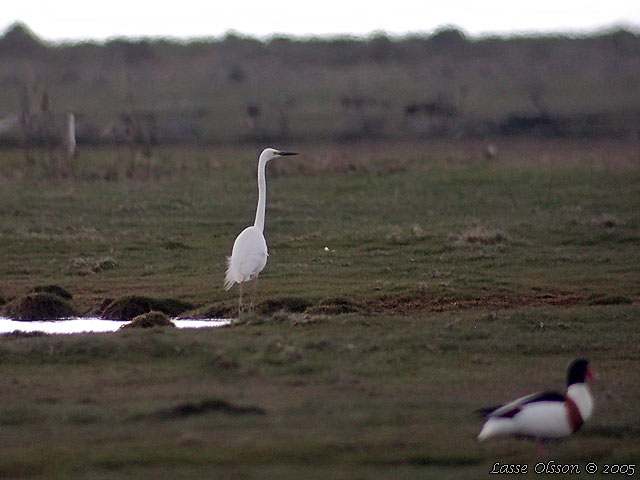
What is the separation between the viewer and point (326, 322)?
11203 mm

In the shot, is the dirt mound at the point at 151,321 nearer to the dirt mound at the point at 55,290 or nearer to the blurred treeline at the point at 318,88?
the dirt mound at the point at 55,290

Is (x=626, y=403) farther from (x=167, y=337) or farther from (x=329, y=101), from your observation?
(x=329, y=101)

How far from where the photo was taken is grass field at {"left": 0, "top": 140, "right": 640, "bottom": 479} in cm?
671

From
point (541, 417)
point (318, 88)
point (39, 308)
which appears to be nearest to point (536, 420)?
point (541, 417)

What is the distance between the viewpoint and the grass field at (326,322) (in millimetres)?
6707

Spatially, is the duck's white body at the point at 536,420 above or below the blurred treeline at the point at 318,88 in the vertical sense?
below

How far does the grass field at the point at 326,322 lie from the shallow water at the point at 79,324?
A: 59 cm

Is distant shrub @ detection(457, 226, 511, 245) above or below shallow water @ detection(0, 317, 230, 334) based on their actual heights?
above

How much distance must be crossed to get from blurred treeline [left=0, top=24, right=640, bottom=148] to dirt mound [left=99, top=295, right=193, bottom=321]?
17042 millimetres

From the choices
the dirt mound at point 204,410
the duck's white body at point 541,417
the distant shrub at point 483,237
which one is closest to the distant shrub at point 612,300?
the distant shrub at point 483,237

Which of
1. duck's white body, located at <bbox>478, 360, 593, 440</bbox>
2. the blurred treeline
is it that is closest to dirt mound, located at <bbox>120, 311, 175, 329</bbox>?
duck's white body, located at <bbox>478, 360, 593, 440</bbox>

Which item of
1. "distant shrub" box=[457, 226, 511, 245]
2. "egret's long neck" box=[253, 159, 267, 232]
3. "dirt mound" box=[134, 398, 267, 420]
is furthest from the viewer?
"distant shrub" box=[457, 226, 511, 245]

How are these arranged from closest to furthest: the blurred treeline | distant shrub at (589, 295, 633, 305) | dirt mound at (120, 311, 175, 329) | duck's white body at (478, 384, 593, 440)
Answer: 1. duck's white body at (478, 384, 593, 440)
2. dirt mound at (120, 311, 175, 329)
3. distant shrub at (589, 295, 633, 305)
4. the blurred treeline

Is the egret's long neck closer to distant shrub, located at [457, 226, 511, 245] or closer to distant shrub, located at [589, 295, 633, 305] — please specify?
distant shrub, located at [589, 295, 633, 305]
